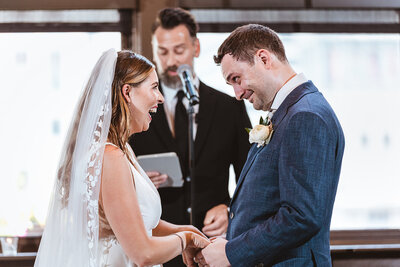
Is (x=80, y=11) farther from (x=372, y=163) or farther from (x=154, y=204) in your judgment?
(x=372, y=163)

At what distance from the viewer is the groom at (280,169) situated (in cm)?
167

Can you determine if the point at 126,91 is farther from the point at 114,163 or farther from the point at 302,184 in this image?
the point at 302,184

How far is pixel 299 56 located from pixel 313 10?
37 cm

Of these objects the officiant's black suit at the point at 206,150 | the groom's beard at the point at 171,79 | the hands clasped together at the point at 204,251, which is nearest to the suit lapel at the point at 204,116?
the officiant's black suit at the point at 206,150

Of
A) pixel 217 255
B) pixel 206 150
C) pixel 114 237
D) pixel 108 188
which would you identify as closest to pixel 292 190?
pixel 217 255

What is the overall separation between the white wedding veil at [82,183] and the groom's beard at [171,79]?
129 centimetres

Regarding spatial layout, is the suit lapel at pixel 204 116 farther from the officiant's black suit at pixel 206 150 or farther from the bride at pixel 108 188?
the bride at pixel 108 188

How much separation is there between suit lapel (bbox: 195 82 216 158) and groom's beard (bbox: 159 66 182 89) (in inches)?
6.2

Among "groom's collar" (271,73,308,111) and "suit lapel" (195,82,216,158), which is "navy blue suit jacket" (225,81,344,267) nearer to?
"groom's collar" (271,73,308,111)

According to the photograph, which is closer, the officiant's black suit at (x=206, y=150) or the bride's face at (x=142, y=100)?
the bride's face at (x=142, y=100)

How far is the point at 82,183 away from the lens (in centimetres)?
196

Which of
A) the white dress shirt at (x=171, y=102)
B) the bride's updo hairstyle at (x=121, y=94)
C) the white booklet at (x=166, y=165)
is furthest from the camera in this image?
the white dress shirt at (x=171, y=102)

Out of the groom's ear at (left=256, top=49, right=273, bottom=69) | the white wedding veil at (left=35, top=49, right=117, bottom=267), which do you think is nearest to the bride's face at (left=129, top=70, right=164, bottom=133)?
the white wedding veil at (left=35, top=49, right=117, bottom=267)

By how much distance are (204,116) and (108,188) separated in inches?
60.3
